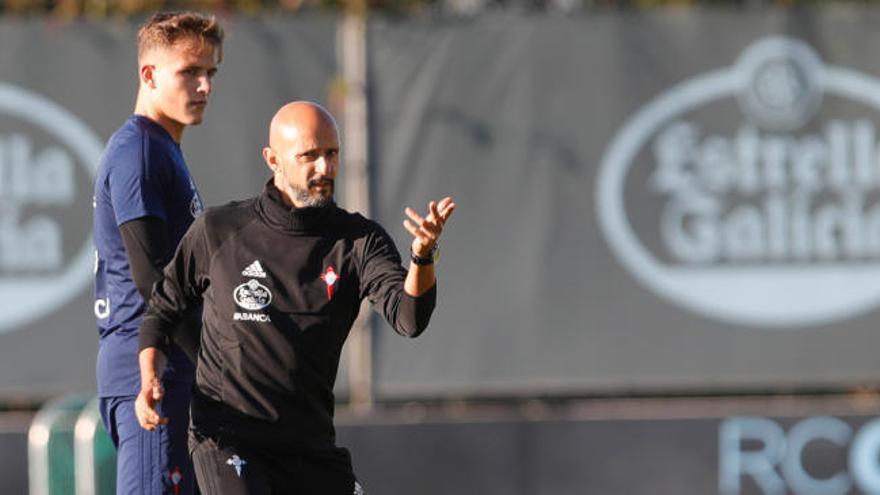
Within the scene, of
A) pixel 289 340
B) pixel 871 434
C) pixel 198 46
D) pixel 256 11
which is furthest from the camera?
pixel 256 11

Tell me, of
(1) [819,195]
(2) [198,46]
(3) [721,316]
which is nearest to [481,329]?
(3) [721,316]

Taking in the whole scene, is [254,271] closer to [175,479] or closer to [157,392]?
[157,392]

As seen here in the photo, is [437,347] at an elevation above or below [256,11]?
below

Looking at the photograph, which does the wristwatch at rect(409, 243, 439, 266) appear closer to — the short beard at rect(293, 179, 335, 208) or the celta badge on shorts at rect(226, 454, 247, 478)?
the short beard at rect(293, 179, 335, 208)

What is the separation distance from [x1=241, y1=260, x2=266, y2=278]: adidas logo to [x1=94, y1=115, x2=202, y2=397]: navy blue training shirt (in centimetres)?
47

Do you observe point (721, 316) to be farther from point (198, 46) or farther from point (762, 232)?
point (198, 46)

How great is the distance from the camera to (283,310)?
19.1 feet

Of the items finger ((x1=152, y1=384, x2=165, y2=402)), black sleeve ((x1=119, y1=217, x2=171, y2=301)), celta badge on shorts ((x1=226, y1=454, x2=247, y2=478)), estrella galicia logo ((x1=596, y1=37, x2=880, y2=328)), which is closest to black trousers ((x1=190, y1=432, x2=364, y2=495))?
celta badge on shorts ((x1=226, y1=454, x2=247, y2=478))

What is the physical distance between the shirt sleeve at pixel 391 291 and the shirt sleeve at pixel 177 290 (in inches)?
20.7

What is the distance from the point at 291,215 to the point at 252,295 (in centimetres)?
27

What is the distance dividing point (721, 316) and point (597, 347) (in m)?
0.71

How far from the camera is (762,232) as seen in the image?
10531mm

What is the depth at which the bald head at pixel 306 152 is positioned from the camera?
5738 mm

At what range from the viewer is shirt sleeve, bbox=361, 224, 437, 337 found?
5566mm
